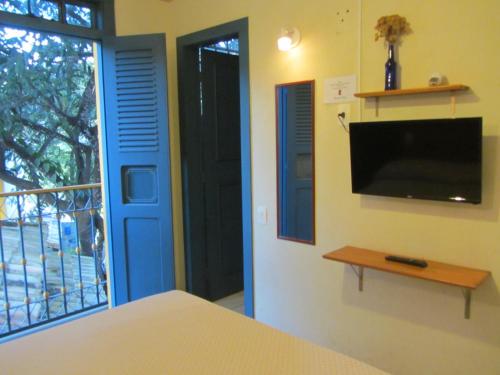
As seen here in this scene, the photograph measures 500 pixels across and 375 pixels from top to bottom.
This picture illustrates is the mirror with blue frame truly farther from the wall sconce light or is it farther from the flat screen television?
the flat screen television

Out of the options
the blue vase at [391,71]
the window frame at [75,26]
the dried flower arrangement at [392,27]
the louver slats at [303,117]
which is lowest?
the louver slats at [303,117]

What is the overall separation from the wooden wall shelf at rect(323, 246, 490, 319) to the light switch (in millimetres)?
706

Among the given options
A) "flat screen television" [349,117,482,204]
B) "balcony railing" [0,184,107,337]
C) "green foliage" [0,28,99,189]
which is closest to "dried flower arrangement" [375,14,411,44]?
"flat screen television" [349,117,482,204]

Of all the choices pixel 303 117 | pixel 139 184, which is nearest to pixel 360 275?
pixel 303 117

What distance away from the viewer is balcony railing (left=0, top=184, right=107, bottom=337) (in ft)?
10.4

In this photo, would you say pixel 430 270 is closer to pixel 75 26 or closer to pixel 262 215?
pixel 262 215

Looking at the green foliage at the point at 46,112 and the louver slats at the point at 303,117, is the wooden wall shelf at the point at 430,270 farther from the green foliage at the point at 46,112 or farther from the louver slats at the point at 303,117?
the green foliage at the point at 46,112

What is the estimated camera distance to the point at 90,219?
3682 mm

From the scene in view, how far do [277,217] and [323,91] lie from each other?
89 centimetres

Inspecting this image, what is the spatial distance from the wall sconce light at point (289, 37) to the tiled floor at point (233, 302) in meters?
2.16

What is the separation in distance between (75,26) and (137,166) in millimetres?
1066

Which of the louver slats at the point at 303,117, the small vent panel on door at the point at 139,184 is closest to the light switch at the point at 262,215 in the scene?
the louver slats at the point at 303,117

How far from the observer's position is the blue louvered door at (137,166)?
9.98ft

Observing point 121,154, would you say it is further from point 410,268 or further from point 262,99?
point 410,268
